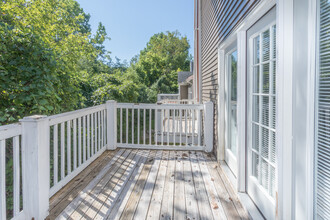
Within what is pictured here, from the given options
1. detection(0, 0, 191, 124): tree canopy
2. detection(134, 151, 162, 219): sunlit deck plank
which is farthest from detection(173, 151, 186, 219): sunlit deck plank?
detection(0, 0, 191, 124): tree canopy

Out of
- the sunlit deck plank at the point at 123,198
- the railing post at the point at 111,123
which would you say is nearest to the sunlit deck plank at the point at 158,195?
the sunlit deck plank at the point at 123,198

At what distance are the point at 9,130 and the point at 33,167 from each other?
39cm

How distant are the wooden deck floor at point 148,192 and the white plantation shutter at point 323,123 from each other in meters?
0.98

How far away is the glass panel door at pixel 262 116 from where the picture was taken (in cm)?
176

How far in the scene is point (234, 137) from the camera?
116 inches

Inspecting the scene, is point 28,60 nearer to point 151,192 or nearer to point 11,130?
point 11,130

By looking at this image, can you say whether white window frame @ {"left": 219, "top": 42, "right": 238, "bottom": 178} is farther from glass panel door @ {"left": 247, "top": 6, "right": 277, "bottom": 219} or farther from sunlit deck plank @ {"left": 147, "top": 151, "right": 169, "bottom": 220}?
sunlit deck plank @ {"left": 147, "top": 151, "right": 169, "bottom": 220}

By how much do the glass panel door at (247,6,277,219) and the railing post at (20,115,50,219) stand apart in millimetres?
2048

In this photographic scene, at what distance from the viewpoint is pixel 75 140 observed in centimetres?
282

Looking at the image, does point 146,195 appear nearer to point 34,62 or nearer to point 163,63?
point 34,62

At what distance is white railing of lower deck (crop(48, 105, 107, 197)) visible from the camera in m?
2.38

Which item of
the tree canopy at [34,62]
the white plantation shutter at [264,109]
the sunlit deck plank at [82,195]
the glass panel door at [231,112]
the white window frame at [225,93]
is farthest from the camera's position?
the white window frame at [225,93]

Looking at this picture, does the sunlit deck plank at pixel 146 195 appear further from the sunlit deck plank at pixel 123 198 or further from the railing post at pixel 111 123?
the railing post at pixel 111 123

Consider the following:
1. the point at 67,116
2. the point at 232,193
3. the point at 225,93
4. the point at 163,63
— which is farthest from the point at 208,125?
the point at 163,63
